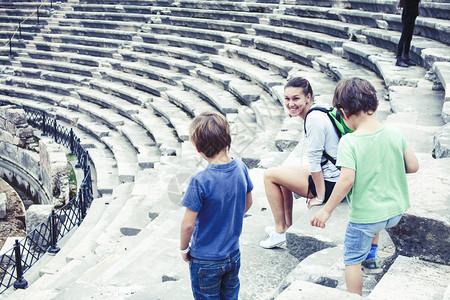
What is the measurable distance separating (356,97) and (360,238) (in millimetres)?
765

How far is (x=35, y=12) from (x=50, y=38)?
77.4 inches

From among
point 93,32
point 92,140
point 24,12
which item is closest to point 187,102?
point 92,140

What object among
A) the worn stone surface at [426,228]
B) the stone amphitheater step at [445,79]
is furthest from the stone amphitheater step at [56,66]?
the worn stone surface at [426,228]

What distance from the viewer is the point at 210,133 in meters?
2.69

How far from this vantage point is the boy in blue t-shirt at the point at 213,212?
2.71 m

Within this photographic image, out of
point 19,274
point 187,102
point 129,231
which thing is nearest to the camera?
point 129,231

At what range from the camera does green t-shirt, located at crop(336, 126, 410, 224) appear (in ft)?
9.02

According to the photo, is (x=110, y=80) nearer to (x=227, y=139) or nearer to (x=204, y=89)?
(x=204, y=89)

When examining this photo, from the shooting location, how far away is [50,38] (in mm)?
17188

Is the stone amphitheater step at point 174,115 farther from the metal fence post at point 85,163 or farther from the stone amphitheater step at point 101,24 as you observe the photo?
the stone amphitheater step at point 101,24

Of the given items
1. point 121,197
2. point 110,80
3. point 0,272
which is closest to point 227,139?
point 121,197

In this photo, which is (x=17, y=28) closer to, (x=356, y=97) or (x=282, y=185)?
(x=282, y=185)

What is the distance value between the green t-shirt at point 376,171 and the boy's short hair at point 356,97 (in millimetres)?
142

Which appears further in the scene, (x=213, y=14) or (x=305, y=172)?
(x=213, y=14)
